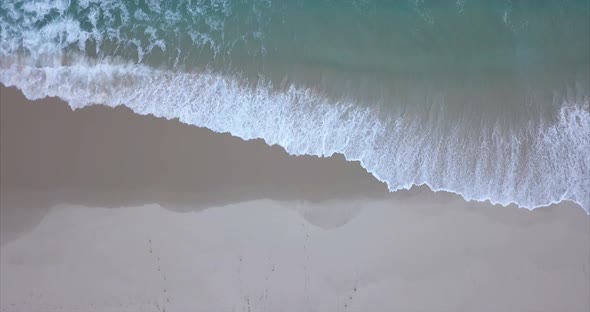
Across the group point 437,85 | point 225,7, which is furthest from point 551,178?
point 225,7

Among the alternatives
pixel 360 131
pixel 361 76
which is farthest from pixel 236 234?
pixel 361 76

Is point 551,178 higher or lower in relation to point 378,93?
lower

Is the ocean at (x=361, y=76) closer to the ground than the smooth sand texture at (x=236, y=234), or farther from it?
farther from it

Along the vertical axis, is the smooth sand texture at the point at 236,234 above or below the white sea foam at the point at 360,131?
below

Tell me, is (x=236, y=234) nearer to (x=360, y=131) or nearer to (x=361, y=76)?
(x=360, y=131)

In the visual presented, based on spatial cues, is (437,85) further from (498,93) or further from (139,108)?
(139,108)

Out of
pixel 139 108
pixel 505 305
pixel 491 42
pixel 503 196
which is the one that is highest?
pixel 491 42
